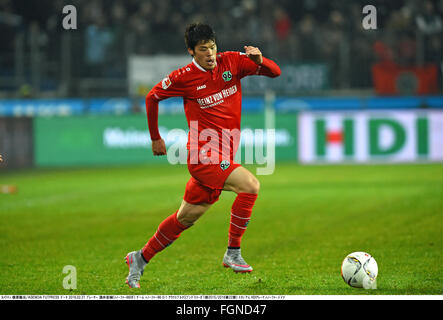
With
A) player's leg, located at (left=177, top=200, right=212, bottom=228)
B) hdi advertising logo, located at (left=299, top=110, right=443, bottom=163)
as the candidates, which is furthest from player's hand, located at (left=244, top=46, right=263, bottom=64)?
hdi advertising logo, located at (left=299, top=110, right=443, bottom=163)

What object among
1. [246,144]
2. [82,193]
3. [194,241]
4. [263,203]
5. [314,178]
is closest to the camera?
[194,241]

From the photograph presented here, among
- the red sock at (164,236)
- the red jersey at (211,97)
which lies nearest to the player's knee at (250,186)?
the red jersey at (211,97)

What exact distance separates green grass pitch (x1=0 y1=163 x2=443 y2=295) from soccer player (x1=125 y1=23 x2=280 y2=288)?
1.58 ft

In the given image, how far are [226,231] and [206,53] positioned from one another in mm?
3799

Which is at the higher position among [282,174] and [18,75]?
[18,75]

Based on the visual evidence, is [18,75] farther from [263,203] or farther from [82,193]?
[263,203]

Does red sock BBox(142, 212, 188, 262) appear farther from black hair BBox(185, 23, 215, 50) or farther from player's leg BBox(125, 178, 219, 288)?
black hair BBox(185, 23, 215, 50)

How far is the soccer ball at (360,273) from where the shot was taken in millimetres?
5684

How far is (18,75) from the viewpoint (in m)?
18.9

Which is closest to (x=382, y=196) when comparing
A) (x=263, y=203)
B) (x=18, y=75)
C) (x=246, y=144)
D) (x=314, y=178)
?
(x=263, y=203)

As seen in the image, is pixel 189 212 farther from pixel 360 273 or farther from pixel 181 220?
pixel 360 273

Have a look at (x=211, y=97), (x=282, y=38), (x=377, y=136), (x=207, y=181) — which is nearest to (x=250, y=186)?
(x=207, y=181)

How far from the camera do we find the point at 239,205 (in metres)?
6.26

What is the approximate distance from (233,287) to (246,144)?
12432 mm
